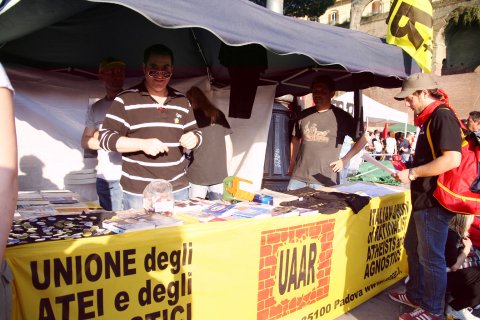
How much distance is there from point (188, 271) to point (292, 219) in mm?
779

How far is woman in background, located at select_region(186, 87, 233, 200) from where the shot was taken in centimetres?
323

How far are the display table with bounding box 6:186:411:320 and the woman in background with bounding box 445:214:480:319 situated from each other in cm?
57

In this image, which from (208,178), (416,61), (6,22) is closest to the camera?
(6,22)

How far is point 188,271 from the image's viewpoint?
76.7 inches

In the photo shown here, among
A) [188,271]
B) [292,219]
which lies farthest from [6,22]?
[292,219]

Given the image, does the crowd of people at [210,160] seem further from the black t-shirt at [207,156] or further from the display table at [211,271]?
the display table at [211,271]

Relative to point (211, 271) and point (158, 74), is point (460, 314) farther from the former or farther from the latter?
point (158, 74)

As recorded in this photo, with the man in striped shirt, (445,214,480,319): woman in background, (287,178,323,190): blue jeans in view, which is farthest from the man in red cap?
the man in striped shirt

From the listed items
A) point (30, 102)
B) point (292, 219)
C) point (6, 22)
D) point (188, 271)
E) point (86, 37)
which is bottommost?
point (188, 271)

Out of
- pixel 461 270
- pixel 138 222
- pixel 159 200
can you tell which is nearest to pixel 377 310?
pixel 461 270

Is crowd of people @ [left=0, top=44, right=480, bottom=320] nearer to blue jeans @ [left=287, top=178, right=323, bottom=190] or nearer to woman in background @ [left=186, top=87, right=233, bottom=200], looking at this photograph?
woman in background @ [left=186, top=87, right=233, bottom=200]

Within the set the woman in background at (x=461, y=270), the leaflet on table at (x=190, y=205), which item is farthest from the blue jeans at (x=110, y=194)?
the woman in background at (x=461, y=270)

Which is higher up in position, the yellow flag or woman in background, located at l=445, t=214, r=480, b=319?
the yellow flag

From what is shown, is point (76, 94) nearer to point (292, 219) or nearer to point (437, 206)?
point (292, 219)
